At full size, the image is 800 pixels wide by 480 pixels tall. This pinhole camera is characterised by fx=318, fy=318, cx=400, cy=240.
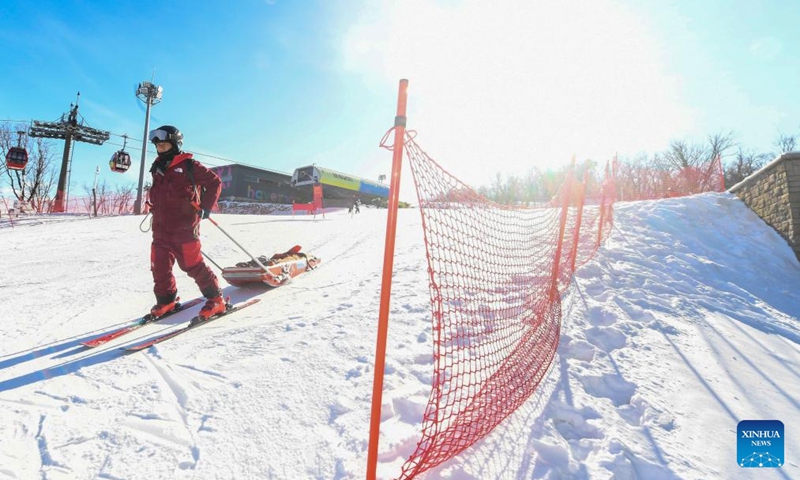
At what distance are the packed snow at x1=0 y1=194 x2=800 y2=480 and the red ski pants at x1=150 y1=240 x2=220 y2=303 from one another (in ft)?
1.23

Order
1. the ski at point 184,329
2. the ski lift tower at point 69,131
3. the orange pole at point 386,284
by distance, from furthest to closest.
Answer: the ski lift tower at point 69,131 < the ski at point 184,329 < the orange pole at point 386,284

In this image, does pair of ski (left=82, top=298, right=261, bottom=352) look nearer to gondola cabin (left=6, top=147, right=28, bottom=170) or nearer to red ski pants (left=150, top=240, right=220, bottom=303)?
red ski pants (left=150, top=240, right=220, bottom=303)

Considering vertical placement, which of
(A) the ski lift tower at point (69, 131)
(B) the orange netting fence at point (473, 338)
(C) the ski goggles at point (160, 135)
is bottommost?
(B) the orange netting fence at point (473, 338)

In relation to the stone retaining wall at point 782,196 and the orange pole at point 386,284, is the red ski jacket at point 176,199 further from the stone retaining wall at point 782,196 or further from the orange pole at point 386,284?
the stone retaining wall at point 782,196

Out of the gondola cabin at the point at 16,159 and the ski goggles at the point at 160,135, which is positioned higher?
the gondola cabin at the point at 16,159

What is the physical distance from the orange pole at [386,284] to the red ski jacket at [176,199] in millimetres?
2746

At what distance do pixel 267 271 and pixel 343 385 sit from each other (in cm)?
267

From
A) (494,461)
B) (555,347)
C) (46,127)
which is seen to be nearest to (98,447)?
(494,461)

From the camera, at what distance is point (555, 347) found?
9.48ft

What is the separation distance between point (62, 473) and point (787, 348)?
5687mm

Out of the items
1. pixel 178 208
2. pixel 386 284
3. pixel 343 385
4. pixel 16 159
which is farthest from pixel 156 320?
pixel 16 159

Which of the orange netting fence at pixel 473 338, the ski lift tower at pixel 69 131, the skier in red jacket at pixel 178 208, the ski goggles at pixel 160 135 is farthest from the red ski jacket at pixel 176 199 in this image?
the ski lift tower at pixel 69 131

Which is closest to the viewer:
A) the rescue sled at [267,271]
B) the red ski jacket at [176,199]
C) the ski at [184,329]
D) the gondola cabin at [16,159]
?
the ski at [184,329]

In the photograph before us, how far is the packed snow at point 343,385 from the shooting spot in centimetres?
157
